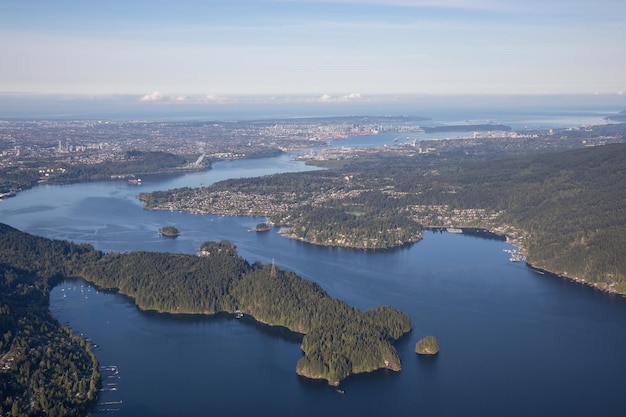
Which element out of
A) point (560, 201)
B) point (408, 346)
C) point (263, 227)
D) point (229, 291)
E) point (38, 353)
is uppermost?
point (560, 201)

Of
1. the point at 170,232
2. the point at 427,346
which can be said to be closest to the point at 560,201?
the point at 427,346

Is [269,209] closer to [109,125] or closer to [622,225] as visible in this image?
[622,225]

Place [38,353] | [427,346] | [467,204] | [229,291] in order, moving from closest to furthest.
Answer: [38,353] < [427,346] < [229,291] < [467,204]

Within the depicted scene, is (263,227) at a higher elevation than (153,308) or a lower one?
higher

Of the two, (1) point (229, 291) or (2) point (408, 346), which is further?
(1) point (229, 291)

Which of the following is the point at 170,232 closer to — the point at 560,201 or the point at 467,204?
the point at 467,204

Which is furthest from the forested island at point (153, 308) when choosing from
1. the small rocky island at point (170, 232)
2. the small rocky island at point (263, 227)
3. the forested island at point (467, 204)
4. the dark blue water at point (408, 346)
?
the forested island at point (467, 204)
